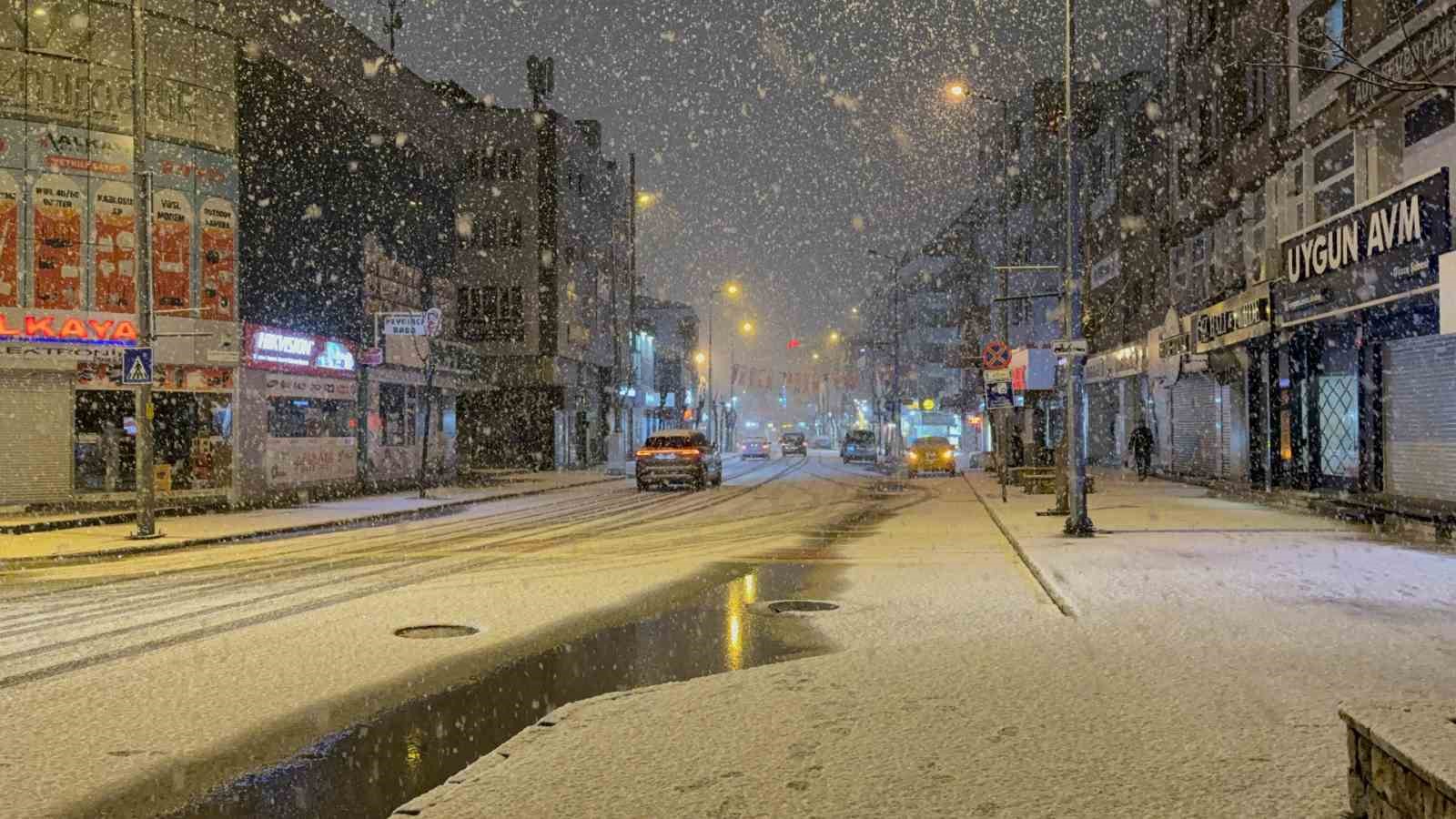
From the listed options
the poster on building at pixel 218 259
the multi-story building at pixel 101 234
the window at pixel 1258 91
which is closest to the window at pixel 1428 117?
the window at pixel 1258 91

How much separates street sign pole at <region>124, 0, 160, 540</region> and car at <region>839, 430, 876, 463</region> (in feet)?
151

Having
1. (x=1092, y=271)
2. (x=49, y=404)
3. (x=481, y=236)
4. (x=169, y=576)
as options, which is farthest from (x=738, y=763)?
(x=481, y=236)

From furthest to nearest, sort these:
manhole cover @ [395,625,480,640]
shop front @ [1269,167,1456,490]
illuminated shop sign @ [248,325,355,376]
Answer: illuminated shop sign @ [248,325,355,376], shop front @ [1269,167,1456,490], manhole cover @ [395,625,480,640]

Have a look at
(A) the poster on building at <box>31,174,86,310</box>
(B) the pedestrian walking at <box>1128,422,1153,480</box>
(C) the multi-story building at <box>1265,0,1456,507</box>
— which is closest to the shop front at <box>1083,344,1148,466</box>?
(B) the pedestrian walking at <box>1128,422,1153,480</box>

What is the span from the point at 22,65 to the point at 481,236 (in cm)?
2737

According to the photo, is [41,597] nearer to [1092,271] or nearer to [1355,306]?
[1355,306]

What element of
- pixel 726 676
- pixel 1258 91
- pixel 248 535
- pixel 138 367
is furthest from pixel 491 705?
pixel 1258 91

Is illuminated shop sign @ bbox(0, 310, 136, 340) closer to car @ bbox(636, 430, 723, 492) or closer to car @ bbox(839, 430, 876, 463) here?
car @ bbox(636, 430, 723, 492)

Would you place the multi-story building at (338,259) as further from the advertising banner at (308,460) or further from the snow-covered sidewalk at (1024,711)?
the snow-covered sidewalk at (1024,711)

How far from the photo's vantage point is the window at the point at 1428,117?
19344 millimetres

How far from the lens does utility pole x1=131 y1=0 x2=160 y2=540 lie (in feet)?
62.6

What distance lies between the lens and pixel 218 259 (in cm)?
2855

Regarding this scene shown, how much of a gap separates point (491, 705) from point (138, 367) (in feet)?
50.1

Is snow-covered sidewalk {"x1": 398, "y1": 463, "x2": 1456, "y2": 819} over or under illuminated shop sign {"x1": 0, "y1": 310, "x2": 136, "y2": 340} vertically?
under
